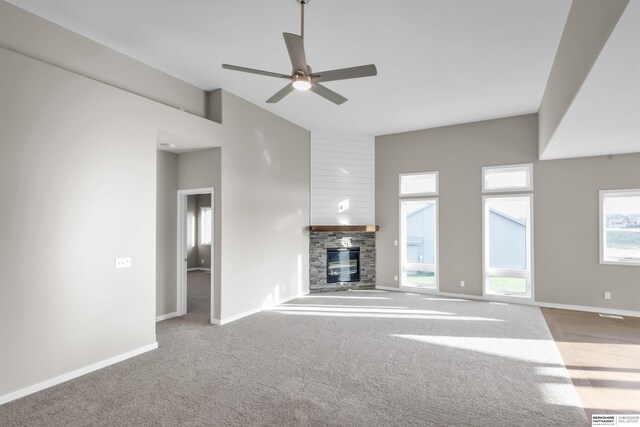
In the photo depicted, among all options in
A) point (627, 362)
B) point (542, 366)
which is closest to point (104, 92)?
point (542, 366)

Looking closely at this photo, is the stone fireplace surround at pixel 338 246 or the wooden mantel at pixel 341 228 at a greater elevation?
the wooden mantel at pixel 341 228

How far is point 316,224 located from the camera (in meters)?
7.23

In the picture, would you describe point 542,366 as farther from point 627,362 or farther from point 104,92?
point 104,92

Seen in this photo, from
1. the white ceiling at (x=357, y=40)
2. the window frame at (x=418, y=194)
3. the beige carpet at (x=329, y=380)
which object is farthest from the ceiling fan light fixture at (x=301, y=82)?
the window frame at (x=418, y=194)

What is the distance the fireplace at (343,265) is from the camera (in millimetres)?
7332

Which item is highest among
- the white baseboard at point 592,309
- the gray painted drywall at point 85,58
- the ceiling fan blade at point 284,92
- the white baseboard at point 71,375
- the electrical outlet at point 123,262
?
the gray painted drywall at point 85,58

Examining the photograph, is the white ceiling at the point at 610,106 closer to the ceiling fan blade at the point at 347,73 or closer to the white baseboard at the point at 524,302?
the ceiling fan blade at the point at 347,73

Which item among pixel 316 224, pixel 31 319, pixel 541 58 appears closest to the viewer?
pixel 31 319

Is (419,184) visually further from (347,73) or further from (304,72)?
(304,72)

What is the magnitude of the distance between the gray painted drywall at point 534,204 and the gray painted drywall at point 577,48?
180cm

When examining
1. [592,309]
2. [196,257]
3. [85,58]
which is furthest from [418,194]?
[196,257]

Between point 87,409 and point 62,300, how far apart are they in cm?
105

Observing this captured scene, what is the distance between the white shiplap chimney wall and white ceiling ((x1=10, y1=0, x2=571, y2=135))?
2.07m

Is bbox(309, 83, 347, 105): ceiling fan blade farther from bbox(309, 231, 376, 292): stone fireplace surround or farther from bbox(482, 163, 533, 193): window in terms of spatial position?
bbox(482, 163, 533, 193): window
